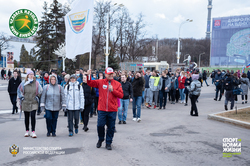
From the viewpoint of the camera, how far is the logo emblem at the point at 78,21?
320 inches

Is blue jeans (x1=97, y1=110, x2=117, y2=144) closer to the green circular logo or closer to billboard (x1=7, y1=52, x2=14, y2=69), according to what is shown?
the green circular logo

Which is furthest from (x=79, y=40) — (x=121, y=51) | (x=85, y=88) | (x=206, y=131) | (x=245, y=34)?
(x=245, y=34)

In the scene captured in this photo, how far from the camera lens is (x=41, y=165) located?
4.82m

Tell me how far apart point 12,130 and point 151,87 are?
7241 mm

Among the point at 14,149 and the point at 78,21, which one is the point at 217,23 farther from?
the point at 14,149

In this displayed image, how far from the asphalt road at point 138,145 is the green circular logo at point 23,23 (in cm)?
347

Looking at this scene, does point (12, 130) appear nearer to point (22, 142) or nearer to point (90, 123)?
point (22, 142)

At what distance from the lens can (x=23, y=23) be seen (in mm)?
9531

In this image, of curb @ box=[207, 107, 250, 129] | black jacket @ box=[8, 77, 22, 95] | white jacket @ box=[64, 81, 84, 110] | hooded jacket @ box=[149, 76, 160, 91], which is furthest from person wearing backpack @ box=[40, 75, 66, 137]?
hooded jacket @ box=[149, 76, 160, 91]

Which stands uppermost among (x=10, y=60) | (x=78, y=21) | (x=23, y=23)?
(x=10, y=60)

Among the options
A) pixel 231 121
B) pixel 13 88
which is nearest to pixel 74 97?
pixel 13 88

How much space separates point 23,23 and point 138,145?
22.1ft

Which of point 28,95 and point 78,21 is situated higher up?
point 78,21

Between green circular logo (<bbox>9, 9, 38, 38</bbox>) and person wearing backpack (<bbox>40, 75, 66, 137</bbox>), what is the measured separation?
3.43m
